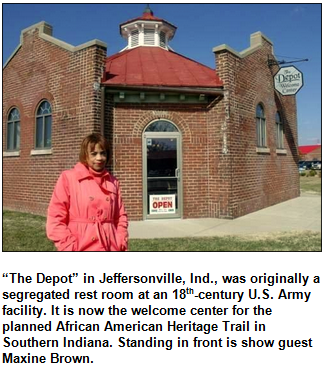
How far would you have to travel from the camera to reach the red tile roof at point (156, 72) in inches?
347

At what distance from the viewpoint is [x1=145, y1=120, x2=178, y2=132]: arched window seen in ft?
28.8

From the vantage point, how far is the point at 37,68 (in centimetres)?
988

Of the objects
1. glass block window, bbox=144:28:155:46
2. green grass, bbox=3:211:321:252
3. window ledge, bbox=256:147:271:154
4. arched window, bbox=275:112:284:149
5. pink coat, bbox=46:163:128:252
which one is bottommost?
green grass, bbox=3:211:321:252

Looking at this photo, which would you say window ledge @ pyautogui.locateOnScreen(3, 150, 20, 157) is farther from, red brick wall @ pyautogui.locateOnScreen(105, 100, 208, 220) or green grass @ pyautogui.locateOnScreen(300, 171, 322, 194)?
green grass @ pyautogui.locateOnScreen(300, 171, 322, 194)

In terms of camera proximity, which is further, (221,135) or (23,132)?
(23,132)

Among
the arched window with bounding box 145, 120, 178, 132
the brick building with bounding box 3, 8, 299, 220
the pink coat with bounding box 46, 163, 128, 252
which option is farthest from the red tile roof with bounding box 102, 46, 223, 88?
the pink coat with bounding box 46, 163, 128, 252

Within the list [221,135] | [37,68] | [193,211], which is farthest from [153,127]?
[37,68]

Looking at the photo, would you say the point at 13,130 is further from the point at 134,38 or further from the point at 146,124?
the point at 134,38

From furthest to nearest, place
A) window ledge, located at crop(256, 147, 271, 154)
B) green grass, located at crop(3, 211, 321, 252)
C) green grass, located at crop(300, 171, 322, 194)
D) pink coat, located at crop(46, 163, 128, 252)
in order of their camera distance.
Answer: green grass, located at crop(300, 171, 322, 194) → window ledge, located at crop(256, 147, 271, 154) → green grass, located at crop(3, 211, 321, 252) → pink coat, located at crop(46, 163, 128, 252)

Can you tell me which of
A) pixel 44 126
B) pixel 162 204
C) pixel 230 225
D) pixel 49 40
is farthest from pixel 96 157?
pixel 49 40

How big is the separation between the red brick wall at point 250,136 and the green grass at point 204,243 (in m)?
2.44

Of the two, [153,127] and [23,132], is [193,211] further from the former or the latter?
[23,132]

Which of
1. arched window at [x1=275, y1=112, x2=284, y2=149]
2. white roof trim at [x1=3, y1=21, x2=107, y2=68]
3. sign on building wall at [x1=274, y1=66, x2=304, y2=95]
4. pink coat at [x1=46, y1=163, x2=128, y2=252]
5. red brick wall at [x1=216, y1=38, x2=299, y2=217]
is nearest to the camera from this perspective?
pink coat at [x1=46, y1=163, x2=128, y2=252]

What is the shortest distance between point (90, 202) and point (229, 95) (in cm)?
746
